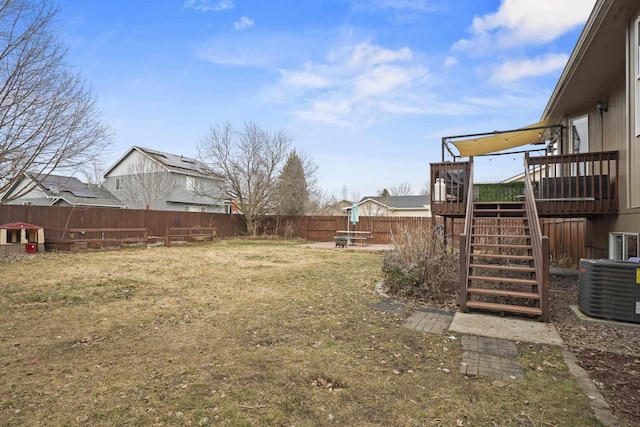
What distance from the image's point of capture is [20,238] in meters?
12.0

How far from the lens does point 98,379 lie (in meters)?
2.88

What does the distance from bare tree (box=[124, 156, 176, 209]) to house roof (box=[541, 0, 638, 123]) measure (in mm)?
25152

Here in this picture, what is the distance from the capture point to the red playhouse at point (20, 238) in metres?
11.3

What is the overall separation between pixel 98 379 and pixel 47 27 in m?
11.1

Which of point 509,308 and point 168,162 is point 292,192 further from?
point 509,308

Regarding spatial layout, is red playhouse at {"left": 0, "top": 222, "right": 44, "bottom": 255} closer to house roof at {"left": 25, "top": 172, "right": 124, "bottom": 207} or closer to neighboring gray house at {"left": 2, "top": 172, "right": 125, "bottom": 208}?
house roof at {"left": 25, "top": 172, "right": 124, "bottom": 207}

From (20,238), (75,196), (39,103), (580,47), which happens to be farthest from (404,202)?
(39,103)

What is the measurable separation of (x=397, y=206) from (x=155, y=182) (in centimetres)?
2393

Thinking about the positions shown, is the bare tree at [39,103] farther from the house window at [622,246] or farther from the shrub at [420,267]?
the house window at [622,246]

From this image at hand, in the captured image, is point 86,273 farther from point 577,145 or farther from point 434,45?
point 577,145

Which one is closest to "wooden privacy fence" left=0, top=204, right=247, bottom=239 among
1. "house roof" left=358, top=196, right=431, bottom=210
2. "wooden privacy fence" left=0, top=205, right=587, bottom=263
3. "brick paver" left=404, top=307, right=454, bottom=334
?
"wooden privacy fence" left=0, top=205, right=587, bottom=263

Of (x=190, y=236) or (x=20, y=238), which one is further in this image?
(x=190, y=236)

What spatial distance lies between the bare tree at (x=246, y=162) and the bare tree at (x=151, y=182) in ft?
18.2

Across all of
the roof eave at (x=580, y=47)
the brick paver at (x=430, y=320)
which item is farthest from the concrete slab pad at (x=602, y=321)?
the roof eave at (x=580, y=47)
